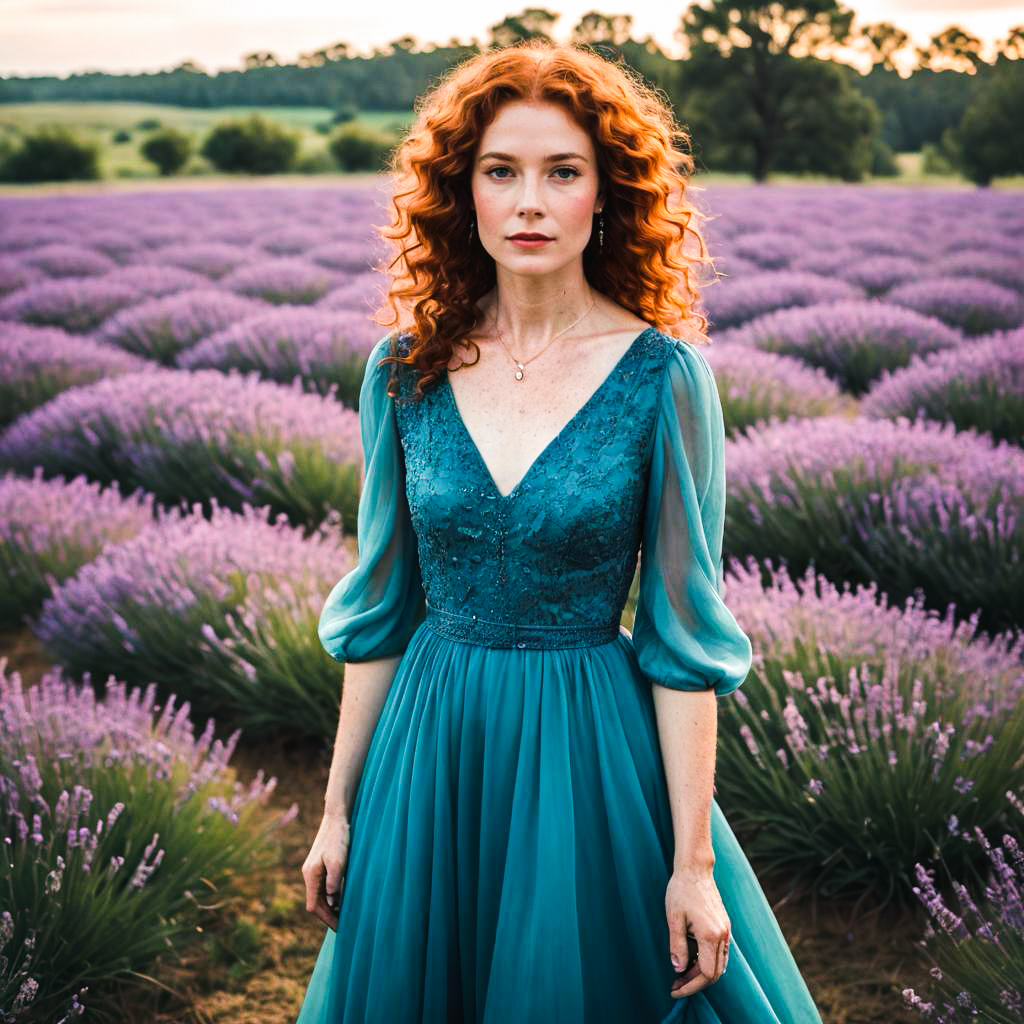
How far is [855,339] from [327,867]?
6528 millimetres

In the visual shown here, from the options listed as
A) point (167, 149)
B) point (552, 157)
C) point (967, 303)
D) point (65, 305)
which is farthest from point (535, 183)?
point (167, 149)

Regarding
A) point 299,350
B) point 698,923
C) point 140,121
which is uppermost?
point 140,121

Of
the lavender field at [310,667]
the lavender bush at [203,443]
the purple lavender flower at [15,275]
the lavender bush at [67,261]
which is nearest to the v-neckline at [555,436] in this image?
the lavender field at [310,667]

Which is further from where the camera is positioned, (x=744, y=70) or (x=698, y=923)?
(x=744, y=70)

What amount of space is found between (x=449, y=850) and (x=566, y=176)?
978mm

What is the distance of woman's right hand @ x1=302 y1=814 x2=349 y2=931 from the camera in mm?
1617

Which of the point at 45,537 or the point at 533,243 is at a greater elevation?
the point at 533,243

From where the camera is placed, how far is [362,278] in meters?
10.1

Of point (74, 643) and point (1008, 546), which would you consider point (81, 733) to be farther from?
point (1008, 546)

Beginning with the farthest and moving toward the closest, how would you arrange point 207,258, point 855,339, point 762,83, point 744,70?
1. point 744,70
2. point 762,83
3. point 207,258
4. point 855,339

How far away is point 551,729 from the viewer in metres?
1.45

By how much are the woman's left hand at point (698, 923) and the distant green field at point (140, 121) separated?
7.20 m

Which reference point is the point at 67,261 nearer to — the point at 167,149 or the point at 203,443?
the point at 167,149

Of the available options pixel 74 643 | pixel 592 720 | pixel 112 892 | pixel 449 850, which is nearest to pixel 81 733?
pixel 112 892
